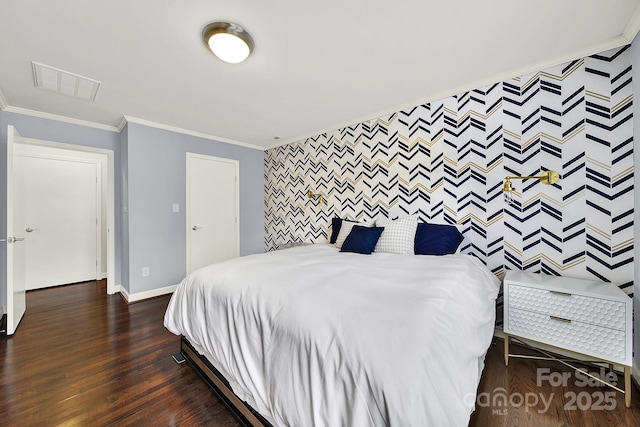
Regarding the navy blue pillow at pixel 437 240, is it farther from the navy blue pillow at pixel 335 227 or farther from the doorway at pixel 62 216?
the doorway at pixel 62 216

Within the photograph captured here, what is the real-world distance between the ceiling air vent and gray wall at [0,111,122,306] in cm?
87

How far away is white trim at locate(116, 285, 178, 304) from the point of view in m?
3.20

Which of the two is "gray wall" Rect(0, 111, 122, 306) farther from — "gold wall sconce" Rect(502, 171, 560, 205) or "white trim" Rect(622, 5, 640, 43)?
"white trim" Rect(622, 5, 640, 43)

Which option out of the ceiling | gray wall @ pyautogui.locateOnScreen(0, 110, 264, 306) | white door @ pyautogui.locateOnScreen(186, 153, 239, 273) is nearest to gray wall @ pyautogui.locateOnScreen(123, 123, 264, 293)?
gray wall @ pyautogui.locateOnScreen(0, 110, 264, 306)

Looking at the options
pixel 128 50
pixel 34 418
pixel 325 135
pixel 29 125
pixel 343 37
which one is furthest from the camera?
pixel 325 135

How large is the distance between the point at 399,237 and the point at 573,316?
1.28 meters

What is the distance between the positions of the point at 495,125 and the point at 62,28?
327 centimetres

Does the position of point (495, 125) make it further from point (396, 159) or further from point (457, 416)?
point (457, 416)

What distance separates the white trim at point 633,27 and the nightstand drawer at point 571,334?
1.86m

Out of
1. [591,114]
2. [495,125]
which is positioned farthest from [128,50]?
[591,114]

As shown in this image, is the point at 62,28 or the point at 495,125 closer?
the point at 62,28

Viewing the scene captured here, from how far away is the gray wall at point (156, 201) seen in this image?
3219 mm

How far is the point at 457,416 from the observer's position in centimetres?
→ 86

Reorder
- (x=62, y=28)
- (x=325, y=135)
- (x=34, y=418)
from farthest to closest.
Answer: (x=325, y=135)
(x=62, y=28)
(x=34, y=418)
